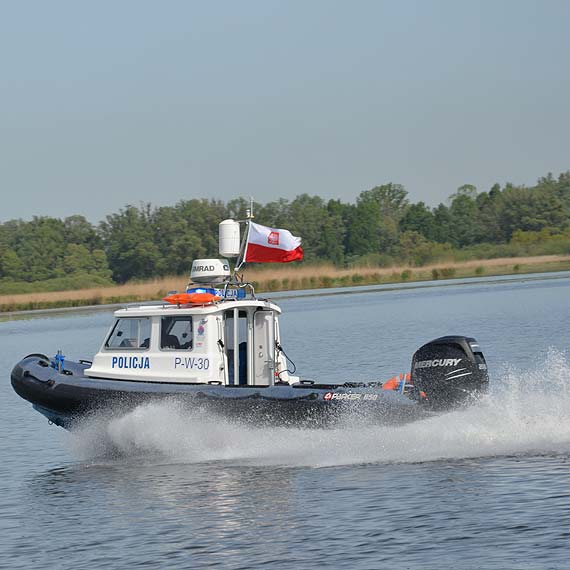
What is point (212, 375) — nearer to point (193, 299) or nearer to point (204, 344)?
point (204, 344)

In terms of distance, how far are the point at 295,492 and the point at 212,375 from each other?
268 cm

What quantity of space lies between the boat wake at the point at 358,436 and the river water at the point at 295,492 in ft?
0.05

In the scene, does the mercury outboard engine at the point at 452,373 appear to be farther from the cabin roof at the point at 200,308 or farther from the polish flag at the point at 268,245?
the polish flag at the point at 268,245

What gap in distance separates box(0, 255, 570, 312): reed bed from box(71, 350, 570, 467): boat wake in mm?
33448

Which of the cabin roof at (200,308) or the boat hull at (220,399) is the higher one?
the cabin roof at (200,308)

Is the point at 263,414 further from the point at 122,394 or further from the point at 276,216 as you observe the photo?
the point at 276,216

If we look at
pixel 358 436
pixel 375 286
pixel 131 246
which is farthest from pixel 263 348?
pixel 131 246

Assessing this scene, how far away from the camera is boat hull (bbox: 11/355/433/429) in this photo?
13.5 m

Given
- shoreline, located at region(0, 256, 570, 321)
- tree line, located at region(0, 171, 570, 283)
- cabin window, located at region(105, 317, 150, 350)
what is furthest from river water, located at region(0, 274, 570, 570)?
tree line, located at region(0, 171, 570, 283)

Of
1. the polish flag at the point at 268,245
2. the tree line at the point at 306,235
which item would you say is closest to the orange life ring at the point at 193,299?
the polish flag at the point at 268,245

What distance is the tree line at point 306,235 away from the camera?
263 ft

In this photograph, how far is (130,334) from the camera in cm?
1552

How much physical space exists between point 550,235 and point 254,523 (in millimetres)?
76958

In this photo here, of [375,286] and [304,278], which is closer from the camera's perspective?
[304,278]
